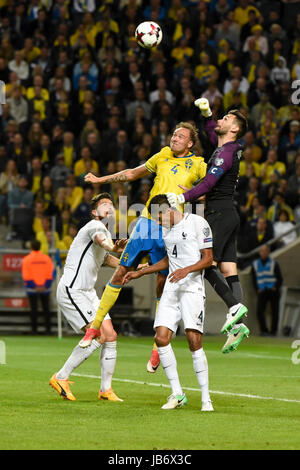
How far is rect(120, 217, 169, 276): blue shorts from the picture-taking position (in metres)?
11.2

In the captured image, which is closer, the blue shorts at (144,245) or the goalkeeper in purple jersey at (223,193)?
the goalkeeper in purple jersey at (223,193)

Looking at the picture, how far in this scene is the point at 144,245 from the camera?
1116cm

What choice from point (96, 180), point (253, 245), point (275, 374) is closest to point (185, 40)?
point (253, 245)

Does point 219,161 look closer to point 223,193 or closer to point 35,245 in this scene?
point 223,193

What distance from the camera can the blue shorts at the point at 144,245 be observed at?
11156mm

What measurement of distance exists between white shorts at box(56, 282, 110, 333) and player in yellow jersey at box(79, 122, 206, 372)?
0.31m

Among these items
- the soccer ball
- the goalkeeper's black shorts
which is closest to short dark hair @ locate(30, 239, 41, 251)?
the soccer ball

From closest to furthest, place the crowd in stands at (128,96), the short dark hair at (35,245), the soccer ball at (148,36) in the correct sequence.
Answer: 1. the soccer ball at (148,36)
2. the short dark hair at (35,245)
3. the crowd in stands at (128,96)

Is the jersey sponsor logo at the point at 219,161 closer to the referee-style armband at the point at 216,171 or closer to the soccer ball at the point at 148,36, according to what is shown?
the referee-style armband at the point at 216,171

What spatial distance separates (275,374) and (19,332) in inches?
409

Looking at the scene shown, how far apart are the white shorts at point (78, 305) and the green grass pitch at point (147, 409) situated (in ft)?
2.78

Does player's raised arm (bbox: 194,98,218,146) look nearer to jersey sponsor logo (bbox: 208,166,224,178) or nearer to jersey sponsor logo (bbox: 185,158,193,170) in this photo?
jersey sponsor logo (bbox: 185,158,193,170)
